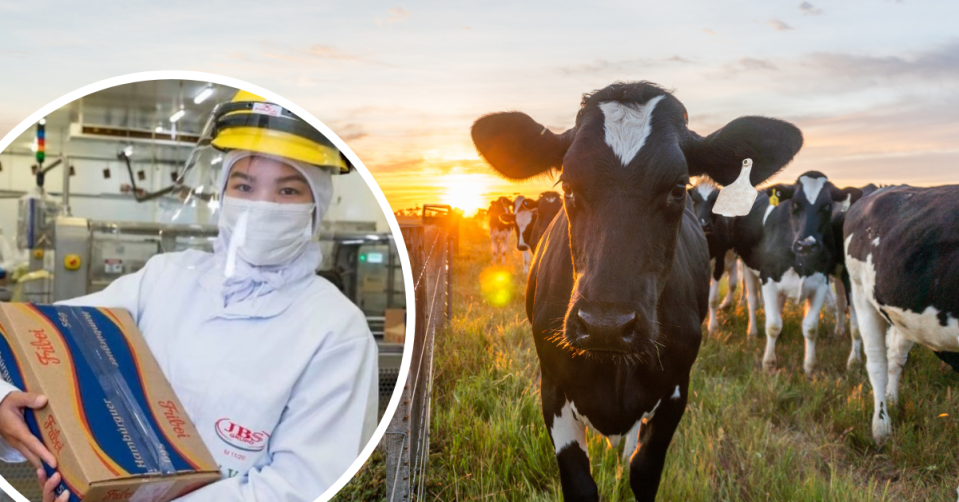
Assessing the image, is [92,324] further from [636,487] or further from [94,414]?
[636,487]

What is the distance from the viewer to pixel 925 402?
6109mm

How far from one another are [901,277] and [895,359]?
3.03ft

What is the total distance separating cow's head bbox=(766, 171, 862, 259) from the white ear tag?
4.94m

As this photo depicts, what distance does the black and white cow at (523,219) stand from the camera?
54.1 feet

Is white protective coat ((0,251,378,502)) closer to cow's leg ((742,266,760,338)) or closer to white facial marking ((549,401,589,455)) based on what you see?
white facial marking ((549,401,589,455))

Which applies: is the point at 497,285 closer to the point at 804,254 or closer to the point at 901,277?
the point at 804,254

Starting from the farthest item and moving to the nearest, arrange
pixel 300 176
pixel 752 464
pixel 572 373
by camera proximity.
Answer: pixel 752 464, pixel 572 373, pixel 300 176

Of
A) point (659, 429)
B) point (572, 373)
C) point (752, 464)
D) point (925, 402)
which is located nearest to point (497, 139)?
point (572, 373)

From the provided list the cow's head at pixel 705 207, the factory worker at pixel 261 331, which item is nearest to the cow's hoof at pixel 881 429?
the cow's head at pixel 705 207

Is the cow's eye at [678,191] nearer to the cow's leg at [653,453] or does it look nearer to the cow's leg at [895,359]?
the cow's leg at [653,453]

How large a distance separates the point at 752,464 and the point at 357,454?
10.6ft

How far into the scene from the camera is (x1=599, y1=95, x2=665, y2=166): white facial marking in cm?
294

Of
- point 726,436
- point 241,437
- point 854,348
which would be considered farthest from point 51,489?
point 854,348

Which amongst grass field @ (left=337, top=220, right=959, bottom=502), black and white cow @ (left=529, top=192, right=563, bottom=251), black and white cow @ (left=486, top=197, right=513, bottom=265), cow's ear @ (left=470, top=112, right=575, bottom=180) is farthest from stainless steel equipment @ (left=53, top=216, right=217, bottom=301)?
black and white cow @ (left=486, top=197, right=513, bottom=265)
